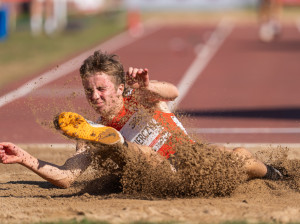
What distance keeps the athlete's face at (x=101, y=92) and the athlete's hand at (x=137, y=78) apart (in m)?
0.12

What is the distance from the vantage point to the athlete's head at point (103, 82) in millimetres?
4914

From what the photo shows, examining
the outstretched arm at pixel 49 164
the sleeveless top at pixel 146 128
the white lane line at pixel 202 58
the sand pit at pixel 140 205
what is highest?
the sleeveless top at pixel 146 128

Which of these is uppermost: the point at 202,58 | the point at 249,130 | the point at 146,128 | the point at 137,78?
the point at 137,78

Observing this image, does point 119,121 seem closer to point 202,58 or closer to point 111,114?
point 111,114

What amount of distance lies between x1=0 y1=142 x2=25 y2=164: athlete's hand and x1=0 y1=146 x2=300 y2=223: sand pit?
1.19 feet

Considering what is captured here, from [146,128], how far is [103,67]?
612 millimetres

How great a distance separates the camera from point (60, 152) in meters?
7.18

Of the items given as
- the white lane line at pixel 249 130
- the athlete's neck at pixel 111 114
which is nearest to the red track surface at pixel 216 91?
the white lane line at pixel 249 130

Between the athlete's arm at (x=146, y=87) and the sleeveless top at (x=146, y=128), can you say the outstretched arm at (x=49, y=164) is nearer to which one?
the sleeveless top at (x=146, y=128)

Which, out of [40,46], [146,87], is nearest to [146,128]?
[146,87]

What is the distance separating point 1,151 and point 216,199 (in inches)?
64.8

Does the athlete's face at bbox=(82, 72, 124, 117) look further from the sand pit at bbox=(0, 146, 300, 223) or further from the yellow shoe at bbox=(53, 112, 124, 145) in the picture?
the sand pit at bbox=(0, 146, 300, 223)

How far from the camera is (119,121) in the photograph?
5160 millimetres

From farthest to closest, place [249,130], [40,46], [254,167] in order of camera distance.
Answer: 1. [40,46]
2. [249,130]
3. [254,167]
